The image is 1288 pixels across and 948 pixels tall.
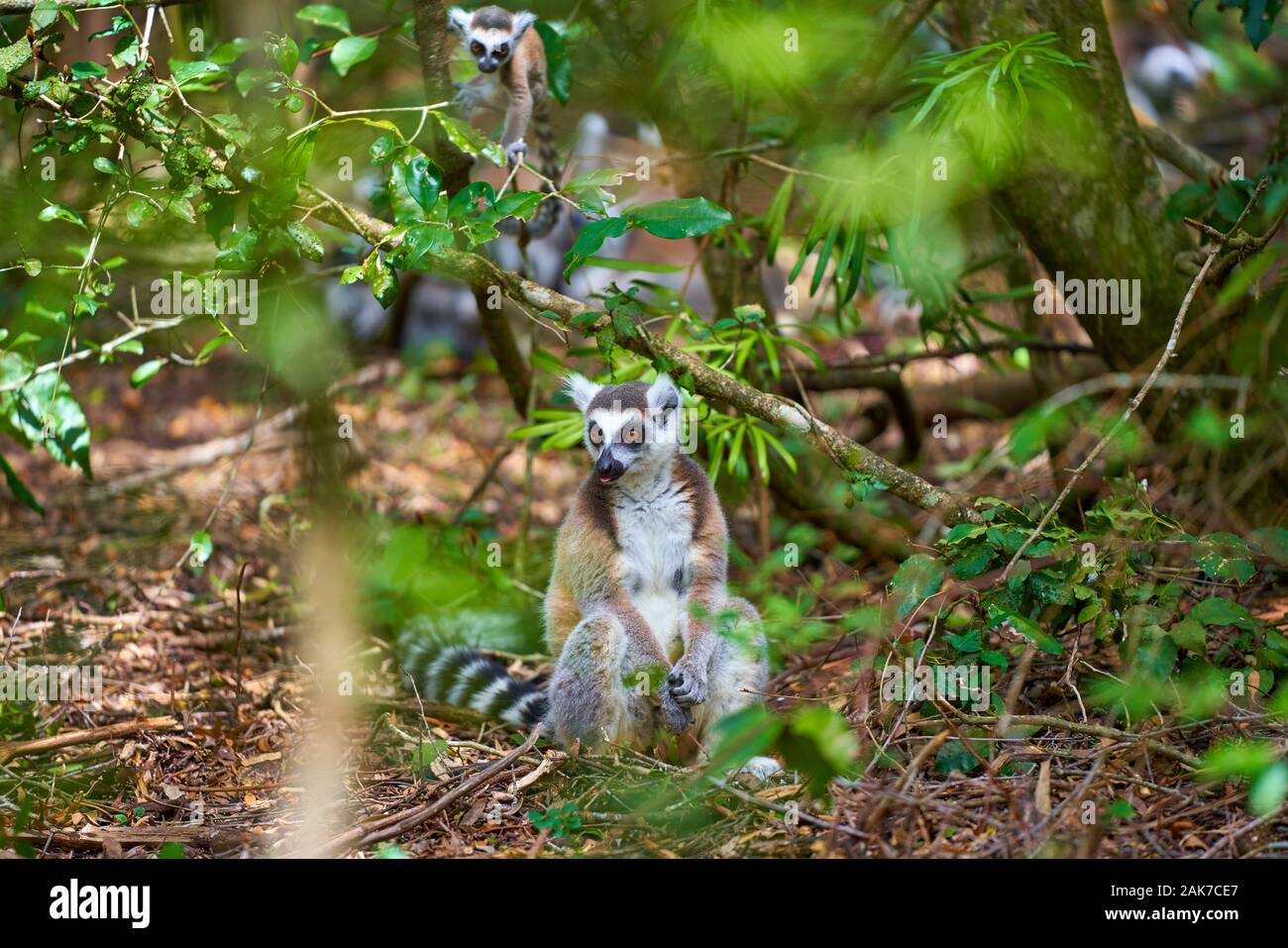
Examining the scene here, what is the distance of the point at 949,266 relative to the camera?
5988 mm

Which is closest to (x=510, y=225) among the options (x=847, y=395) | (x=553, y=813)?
(x=553, y=813)

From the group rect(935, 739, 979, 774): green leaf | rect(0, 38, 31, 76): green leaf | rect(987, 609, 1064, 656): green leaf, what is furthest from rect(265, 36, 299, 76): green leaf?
rect(935, 739, 979, 774): green leaf

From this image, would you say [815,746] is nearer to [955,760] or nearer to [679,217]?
[955,760]

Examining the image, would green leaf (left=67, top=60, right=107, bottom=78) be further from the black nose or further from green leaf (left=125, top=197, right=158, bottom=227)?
the black nose

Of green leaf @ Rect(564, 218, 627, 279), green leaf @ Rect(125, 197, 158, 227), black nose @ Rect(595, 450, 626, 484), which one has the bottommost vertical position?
black nose @ Rect(595, 450, 626, 484)

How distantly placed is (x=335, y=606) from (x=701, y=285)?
27.8ft

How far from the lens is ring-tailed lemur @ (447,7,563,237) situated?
510 cm

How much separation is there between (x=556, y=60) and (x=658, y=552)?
234 cm

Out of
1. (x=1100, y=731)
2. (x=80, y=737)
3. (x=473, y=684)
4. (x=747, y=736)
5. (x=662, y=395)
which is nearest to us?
(x=747, y=736)

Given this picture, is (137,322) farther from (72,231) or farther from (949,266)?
(949,266)

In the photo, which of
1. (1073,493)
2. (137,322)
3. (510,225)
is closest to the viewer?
(510,225)

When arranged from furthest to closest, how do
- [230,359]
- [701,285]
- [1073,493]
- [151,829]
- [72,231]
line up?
[701,285], [230,359], [72,231], [1073,493], [151,829]

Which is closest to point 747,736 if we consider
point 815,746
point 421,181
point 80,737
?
point 815,746

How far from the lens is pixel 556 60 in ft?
16.6
